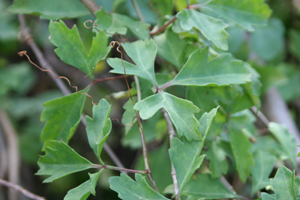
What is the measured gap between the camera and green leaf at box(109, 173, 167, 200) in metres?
0.64

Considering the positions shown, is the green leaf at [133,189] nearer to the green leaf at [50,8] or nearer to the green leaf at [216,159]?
the green leaf at [216,159]

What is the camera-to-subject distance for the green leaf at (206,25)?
2.75 feet

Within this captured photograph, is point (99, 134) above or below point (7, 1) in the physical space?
below

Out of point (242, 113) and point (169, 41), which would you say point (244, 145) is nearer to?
point (242, 113)

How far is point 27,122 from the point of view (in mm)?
1866

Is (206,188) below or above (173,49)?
below

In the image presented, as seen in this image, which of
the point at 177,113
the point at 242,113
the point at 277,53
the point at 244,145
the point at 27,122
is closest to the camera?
the point at 177,113

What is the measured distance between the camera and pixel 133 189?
0.65m

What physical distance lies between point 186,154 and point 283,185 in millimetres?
238

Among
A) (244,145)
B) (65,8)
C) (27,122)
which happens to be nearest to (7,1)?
(27,122)

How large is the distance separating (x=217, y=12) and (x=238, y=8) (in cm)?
8

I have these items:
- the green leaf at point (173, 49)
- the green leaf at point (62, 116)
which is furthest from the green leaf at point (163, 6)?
the green leaf at point (62, 116)

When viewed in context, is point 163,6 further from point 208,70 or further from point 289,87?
point 289,87

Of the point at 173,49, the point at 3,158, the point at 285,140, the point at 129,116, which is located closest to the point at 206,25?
the point at 173,49
